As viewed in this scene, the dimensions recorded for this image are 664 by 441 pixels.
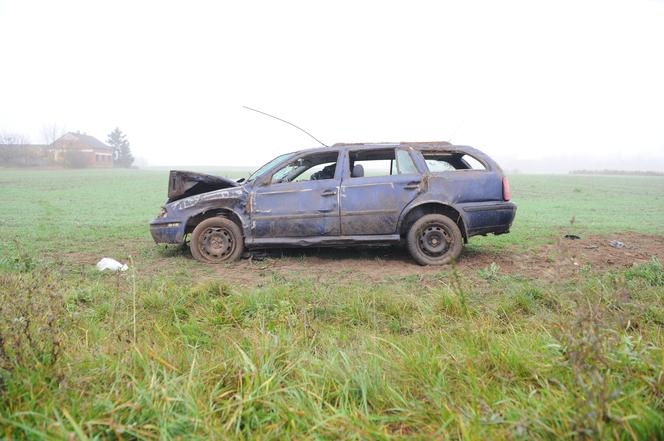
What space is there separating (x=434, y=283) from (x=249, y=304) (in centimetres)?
229

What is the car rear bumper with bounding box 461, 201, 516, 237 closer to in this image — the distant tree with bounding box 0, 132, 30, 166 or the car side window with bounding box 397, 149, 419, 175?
the car side window with bounding box 397, 149, 419, 175

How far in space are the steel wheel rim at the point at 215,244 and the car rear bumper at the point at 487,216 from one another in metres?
3.48

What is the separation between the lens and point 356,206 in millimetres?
6145

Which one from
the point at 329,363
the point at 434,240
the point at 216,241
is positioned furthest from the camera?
the point at 216,241

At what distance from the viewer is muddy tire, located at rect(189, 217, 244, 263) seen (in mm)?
6312

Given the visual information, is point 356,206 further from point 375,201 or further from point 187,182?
point 187,182

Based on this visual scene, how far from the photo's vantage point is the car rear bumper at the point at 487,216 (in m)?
6.07

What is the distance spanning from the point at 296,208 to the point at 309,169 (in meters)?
0.74

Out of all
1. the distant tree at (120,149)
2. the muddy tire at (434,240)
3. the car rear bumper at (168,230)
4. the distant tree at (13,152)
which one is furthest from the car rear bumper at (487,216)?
the distant tree at (120,149)

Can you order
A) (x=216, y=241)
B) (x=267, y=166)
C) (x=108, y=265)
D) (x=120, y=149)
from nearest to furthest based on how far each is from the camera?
(x=108, y=265) → (x=216, y=241) → (x=267, y=166) → (x=120, y=149)

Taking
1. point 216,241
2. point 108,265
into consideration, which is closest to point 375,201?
point 216,241

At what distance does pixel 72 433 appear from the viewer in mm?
1732

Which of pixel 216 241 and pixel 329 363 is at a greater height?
pixel 216 241

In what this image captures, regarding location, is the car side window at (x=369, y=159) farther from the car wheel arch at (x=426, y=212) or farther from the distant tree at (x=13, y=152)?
the distant tree at (x=13, y=152)
